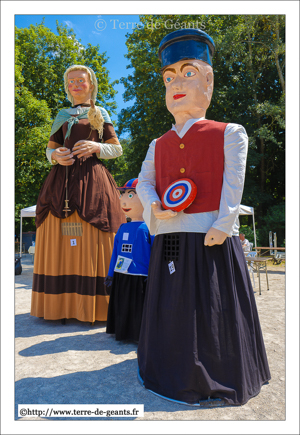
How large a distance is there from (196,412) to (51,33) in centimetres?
1473

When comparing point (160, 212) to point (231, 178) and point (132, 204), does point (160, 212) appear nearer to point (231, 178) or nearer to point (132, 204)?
point (231, 178)

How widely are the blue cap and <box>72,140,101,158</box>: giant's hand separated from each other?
1647 mm

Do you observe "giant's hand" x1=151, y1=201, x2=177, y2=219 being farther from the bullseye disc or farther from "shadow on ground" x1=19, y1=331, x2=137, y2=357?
"shadow on ground" x1=19, y1=331, x2=137, y2=357

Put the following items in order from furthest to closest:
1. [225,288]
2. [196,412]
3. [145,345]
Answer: [145,345] < [225,288] < [196,412]

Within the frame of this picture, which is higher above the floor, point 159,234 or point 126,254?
point 159,234

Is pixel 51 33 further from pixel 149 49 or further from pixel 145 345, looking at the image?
pixel 145 345

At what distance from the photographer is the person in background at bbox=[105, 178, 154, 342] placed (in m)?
3.35

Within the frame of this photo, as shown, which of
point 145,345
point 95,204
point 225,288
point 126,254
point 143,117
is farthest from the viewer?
point 143,117

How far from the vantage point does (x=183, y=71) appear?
97.2 inches

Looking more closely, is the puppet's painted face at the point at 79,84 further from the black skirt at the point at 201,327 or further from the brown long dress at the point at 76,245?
the black skirt at the point at 201,327

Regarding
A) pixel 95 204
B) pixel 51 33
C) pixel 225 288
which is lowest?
pixel 225 288

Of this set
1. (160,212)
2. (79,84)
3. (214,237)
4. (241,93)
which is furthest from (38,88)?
(214,237)

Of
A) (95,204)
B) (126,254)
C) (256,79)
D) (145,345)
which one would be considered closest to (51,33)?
(256,79)

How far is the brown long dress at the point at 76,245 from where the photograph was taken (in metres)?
3.85
